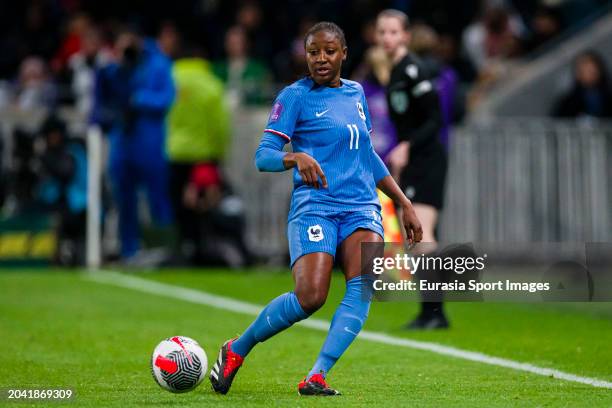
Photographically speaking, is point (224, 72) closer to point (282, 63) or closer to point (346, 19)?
point (282, 63)

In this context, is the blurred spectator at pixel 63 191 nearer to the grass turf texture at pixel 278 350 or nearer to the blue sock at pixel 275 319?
the grass turf texture at pixel 278 350

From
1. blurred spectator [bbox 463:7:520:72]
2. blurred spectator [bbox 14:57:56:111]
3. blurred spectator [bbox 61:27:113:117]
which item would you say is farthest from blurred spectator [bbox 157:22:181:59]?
blurred spectator [bbox 463:7:520:72]

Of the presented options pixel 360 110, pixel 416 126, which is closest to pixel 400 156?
pixel 416 126

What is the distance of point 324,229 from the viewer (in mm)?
7285

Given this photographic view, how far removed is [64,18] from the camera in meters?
23.0

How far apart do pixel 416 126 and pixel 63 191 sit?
7.48 m

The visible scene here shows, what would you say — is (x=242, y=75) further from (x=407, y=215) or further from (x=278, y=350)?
(x=407, y=215)

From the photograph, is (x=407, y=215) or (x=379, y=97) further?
(x=379, y=97)

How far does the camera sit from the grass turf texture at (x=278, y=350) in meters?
7.32

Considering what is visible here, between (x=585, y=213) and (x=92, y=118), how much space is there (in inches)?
248

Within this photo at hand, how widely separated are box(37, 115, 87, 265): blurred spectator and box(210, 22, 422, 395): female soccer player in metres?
10.1

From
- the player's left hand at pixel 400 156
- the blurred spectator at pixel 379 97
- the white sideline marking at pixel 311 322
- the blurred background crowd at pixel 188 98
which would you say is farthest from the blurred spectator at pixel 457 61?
the player's left hand at pixel 400 156

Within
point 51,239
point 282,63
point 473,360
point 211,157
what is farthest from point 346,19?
point 473,360

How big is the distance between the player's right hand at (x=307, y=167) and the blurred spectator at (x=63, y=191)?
414 inches
